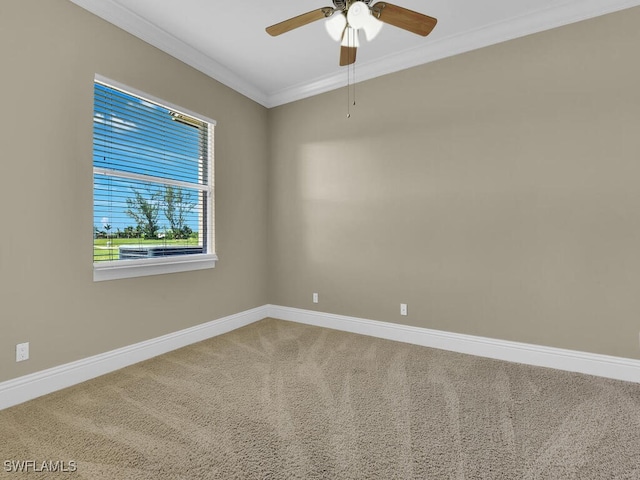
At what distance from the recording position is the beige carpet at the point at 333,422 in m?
1.45

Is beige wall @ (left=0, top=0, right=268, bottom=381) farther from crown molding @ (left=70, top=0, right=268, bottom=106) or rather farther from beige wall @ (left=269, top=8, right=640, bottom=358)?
beige wall @ (left=269, top=8, right=640, bottom=358)

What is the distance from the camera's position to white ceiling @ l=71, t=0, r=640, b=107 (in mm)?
2385

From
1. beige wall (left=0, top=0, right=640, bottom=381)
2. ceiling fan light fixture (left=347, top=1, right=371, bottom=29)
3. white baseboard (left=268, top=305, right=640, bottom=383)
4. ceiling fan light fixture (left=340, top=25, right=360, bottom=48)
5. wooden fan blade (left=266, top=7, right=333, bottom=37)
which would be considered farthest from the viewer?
white baseboard (left=268, top=305, right=640, bottom=383)

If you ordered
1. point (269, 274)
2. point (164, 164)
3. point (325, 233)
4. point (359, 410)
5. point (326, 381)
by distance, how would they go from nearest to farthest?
point (359, 410) → point (326, 381) → point (164, 164) → point (325, 233) → point (269, 274)

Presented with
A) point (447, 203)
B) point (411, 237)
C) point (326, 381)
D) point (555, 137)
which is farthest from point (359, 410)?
point (555, 137)

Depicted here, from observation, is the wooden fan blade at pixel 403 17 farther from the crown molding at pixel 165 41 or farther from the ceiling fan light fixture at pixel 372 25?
the crown molding at pixel 165 41

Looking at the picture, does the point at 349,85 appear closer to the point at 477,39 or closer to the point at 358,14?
the point at 477,39

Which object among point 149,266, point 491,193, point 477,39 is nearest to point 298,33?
point 477,39

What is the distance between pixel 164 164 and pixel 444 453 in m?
3.04

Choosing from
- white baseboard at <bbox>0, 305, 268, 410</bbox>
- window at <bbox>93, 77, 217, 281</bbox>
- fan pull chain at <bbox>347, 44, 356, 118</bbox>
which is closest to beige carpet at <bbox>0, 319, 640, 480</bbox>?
white baseboard at <bbox>0, 305, 268, 410</bbox>

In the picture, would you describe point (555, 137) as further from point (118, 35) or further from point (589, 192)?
point (118, 35)

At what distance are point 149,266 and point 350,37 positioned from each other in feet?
7.80

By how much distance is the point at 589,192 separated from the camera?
7.81 ft

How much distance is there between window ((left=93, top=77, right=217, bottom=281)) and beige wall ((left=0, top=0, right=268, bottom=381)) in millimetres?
97
